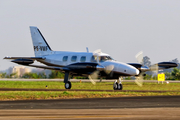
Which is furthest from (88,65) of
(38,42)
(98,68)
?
(38,42)

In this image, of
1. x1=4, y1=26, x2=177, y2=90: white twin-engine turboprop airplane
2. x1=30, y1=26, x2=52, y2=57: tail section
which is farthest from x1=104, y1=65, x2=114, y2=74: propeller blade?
x1=30, y1=26, x2=52, y2=57: tail section

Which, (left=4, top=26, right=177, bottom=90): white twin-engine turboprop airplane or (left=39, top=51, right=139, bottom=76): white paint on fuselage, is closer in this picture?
(left=39, top=51, right=139, bottom=76): white paint on fuselage

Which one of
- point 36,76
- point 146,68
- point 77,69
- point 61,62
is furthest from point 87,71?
point 36,76

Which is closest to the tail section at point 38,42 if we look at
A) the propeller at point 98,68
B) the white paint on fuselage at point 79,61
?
the white paint on fuselage at point 79,61

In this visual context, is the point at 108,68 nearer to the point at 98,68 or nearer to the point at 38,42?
the point at 98,68

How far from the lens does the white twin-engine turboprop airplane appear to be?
3553 cm

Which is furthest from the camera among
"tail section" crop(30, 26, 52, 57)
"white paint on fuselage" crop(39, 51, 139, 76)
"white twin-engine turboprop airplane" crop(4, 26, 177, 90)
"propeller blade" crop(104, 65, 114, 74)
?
"tail section" crop(30, 26, 52, 57)

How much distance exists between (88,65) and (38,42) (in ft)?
33.1

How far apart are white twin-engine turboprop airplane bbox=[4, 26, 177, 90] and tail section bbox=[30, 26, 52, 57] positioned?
3.68 ft

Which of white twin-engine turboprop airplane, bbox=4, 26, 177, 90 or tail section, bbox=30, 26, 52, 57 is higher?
tail section, bbox=30, 26, 52, 57

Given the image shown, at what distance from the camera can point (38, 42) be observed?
141 feet

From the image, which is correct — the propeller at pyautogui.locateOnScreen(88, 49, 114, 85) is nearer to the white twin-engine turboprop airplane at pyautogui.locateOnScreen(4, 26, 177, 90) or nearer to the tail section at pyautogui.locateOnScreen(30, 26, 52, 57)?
the white twin-engine turboprop airplane at pyautogui.locateOnScreen(4, 26, 177, 90)

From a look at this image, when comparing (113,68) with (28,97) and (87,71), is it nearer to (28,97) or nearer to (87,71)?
(87,71)

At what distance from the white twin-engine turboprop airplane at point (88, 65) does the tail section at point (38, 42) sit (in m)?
1.12
